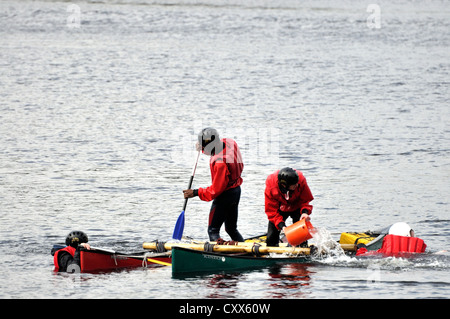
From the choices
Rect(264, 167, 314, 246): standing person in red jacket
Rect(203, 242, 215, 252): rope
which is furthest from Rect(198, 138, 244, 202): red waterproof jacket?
Rect(203, 242, 215, 252): rope

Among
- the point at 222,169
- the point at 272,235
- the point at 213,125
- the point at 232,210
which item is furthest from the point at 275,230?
the point at 213,125

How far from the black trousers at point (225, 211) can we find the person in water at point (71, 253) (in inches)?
87.0

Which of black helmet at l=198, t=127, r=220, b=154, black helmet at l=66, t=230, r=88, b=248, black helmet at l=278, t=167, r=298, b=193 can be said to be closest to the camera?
black helmet at l=278, t=167, r=298, b=193

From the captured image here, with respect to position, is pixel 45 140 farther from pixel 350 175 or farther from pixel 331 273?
pixel 331 273

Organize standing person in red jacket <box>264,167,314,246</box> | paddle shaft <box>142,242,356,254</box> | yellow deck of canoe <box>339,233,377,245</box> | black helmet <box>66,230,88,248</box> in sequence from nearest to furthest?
standing person in red jacket <box>264,167,314,246</box> → black helmet <box>66,230,88,248</box> → paddle shaft <box>142,242,356,254</box> → yellow deck of canoe <box>339,233,377,245</box>

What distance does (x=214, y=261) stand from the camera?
46.9ft

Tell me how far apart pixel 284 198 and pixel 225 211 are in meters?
1.13

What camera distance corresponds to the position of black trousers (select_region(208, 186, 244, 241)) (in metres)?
14.6

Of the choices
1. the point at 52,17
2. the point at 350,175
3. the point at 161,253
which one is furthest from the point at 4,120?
the point at 52,17

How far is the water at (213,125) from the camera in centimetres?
1452

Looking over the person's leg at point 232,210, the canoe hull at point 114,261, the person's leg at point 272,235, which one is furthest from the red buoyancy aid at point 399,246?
the canoe hull at point 114,261

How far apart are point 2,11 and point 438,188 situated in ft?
147

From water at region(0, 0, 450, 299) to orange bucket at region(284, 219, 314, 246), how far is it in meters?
0.59

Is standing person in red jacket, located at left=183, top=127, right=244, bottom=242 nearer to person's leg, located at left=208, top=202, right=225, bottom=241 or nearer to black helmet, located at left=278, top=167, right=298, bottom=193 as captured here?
person's leg, located at left=208, top=202, right=225, bottom=241
